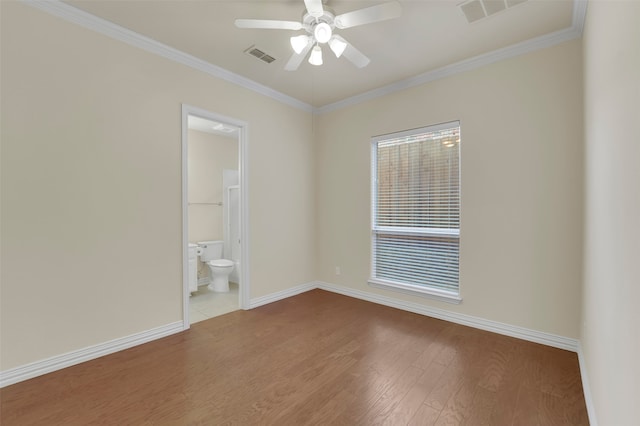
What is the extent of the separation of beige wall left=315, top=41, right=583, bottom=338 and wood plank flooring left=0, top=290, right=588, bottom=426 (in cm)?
45

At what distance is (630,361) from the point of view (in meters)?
1.01

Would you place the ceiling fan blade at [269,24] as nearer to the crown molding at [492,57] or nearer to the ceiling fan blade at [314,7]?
the ceiling fan blade at [314,7]

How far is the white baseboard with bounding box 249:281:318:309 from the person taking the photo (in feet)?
12.2

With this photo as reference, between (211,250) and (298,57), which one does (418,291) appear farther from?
(211,250)

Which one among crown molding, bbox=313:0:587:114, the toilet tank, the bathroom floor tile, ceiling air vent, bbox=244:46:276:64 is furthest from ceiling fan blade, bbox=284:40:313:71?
the toilet tank

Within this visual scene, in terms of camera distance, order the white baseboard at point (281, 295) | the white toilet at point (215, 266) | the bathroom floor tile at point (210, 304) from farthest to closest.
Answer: the white toilet at point (215, 266) → the white baseboard at point (281, 295) → the bathroom floor tile at point (210, 304)

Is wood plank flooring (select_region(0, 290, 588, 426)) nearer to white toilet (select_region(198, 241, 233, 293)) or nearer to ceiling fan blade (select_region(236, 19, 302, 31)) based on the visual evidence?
white toilet (select_region(198, 241, 233, 293))

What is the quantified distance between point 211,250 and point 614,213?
4.92m

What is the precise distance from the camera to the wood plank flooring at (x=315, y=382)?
1771 mm

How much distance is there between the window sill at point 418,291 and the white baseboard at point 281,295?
1062mm

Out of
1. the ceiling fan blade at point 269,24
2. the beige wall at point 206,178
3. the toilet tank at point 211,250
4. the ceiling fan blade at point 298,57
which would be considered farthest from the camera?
the beige wall at point 206,178

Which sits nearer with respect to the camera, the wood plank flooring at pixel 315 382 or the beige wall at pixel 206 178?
the wood plank flooring at pixel 315 382

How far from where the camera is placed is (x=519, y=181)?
2.79m

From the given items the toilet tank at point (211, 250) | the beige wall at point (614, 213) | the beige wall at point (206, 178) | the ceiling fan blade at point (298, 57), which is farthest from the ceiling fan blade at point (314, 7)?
the toilet tank at point (211, 250)
